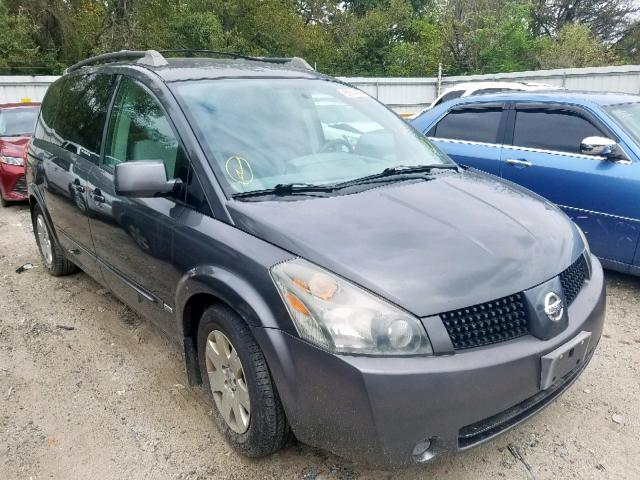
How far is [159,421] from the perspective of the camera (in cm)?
286

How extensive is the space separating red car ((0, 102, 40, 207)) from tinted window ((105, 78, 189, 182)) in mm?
5211

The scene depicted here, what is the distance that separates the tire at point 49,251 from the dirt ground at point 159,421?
0.83m

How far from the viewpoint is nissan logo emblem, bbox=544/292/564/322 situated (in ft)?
7.02

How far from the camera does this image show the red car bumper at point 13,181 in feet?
25.6

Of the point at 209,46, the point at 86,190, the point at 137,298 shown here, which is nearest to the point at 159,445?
A: the point at 137,298

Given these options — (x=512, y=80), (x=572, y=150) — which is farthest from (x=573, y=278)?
(x=512, y=80)

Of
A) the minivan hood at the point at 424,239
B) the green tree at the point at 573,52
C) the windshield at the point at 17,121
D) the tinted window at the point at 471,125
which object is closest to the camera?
the minivan hood at the point at 424,239

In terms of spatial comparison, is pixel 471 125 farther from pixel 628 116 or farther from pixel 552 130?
pixel 628 116

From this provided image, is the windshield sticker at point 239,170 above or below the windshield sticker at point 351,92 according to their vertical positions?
below

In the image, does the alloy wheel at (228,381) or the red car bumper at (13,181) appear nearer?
the alloy wheel at (228,381)

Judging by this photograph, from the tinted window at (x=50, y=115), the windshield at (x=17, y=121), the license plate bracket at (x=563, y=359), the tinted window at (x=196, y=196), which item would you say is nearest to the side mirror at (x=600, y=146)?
the license plate bracket at (x=563, y=359)

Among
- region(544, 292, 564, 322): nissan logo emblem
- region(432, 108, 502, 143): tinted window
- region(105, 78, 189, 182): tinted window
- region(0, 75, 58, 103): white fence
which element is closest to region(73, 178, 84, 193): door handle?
region(105, 78, 189, 182): tinted window

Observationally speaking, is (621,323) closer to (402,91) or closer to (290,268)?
(290,268)

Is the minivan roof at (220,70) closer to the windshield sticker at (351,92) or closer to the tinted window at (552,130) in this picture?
the windshield sticker at (351,92)
